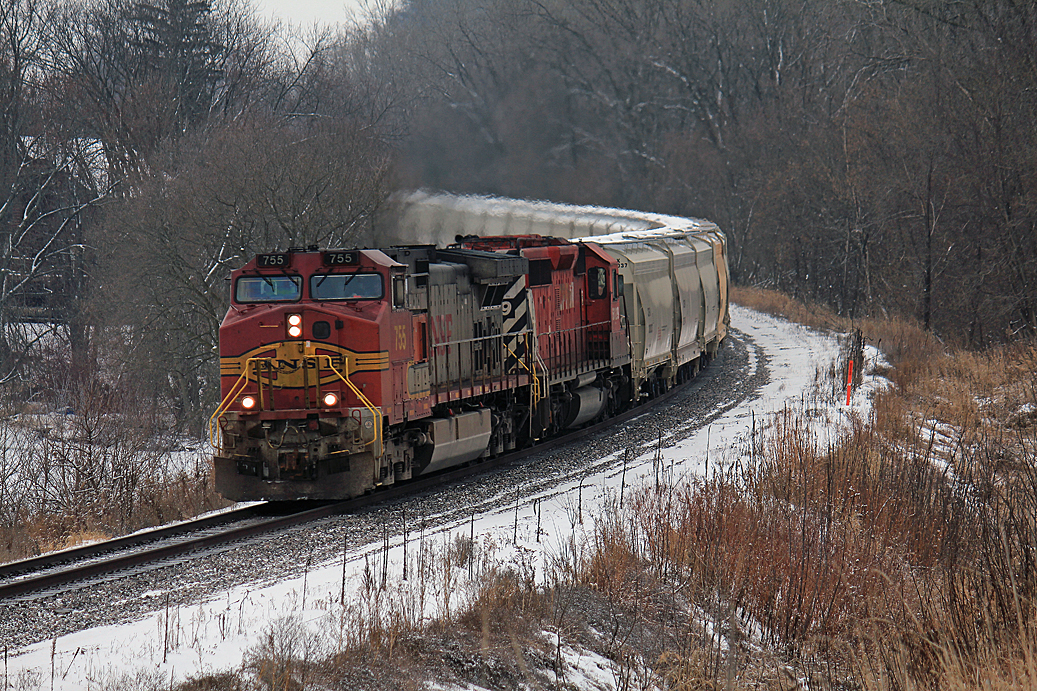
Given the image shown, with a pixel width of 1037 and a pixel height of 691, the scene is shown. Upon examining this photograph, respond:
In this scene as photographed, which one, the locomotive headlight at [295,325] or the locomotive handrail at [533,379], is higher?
the locomotive headlight at [295,325]

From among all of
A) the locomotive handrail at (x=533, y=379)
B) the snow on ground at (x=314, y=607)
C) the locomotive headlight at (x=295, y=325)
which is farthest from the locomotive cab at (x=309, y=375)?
the locomotive handrail at (x=533, y=379)

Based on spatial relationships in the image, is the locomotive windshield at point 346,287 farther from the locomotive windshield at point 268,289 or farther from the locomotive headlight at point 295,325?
the locomotive headlight at point 295,325

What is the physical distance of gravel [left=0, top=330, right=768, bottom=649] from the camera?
805 cm

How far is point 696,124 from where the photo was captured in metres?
59.0

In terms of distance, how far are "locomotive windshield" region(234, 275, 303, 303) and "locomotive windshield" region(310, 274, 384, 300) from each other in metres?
0.21

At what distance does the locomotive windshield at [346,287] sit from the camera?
1238 cm

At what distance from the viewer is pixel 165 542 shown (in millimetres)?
10555

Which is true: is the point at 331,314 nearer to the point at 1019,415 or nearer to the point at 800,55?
the point at 1019,415

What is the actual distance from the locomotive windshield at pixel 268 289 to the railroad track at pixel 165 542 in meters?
2.59

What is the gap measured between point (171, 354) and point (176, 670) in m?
25.0

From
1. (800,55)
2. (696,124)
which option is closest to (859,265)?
(800,55)

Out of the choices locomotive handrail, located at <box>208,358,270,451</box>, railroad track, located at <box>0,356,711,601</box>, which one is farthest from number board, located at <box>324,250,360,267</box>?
railroad track, located at <box>0,356,711,601</box>

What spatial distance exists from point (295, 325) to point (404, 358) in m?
1.41

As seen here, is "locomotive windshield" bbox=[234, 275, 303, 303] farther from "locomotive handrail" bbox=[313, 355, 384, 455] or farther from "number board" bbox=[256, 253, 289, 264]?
"locomotive handrail" bbox=[313, 355, 384, 455]
